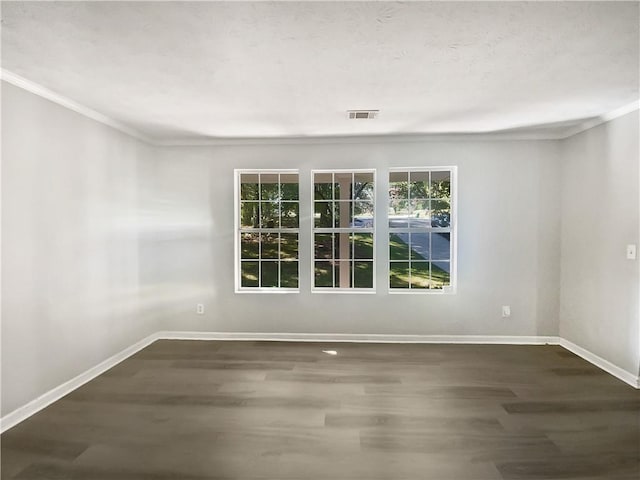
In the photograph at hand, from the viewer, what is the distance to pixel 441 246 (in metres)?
4.36

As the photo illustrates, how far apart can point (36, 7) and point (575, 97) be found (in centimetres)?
365

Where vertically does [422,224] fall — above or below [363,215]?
below

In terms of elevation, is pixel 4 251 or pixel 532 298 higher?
pixel 4 251

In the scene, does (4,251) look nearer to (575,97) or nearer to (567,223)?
(575,97)

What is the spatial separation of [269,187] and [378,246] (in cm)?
160

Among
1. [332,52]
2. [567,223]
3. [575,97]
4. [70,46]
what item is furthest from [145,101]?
[567,223]

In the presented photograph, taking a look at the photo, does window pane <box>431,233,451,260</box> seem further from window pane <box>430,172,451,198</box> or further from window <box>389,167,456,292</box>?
window pane <box>430,172,451,198</box>

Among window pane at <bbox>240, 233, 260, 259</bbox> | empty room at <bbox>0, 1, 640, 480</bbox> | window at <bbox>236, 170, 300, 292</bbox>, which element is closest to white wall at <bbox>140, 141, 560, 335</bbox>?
empty room at <bbox>0, 1, 640, 480</bbox>

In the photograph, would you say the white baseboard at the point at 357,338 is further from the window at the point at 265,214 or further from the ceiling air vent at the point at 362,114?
the ceiling air vent at the point at 362,114

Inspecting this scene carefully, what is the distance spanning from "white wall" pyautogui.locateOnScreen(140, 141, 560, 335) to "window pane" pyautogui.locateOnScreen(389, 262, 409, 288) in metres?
0.27

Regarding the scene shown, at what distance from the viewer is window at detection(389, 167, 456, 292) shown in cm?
432

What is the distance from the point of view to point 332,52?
2.08 m

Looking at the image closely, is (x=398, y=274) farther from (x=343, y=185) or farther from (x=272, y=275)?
(x=272, y=275)

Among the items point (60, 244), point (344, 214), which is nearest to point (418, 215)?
point (344, 214)
